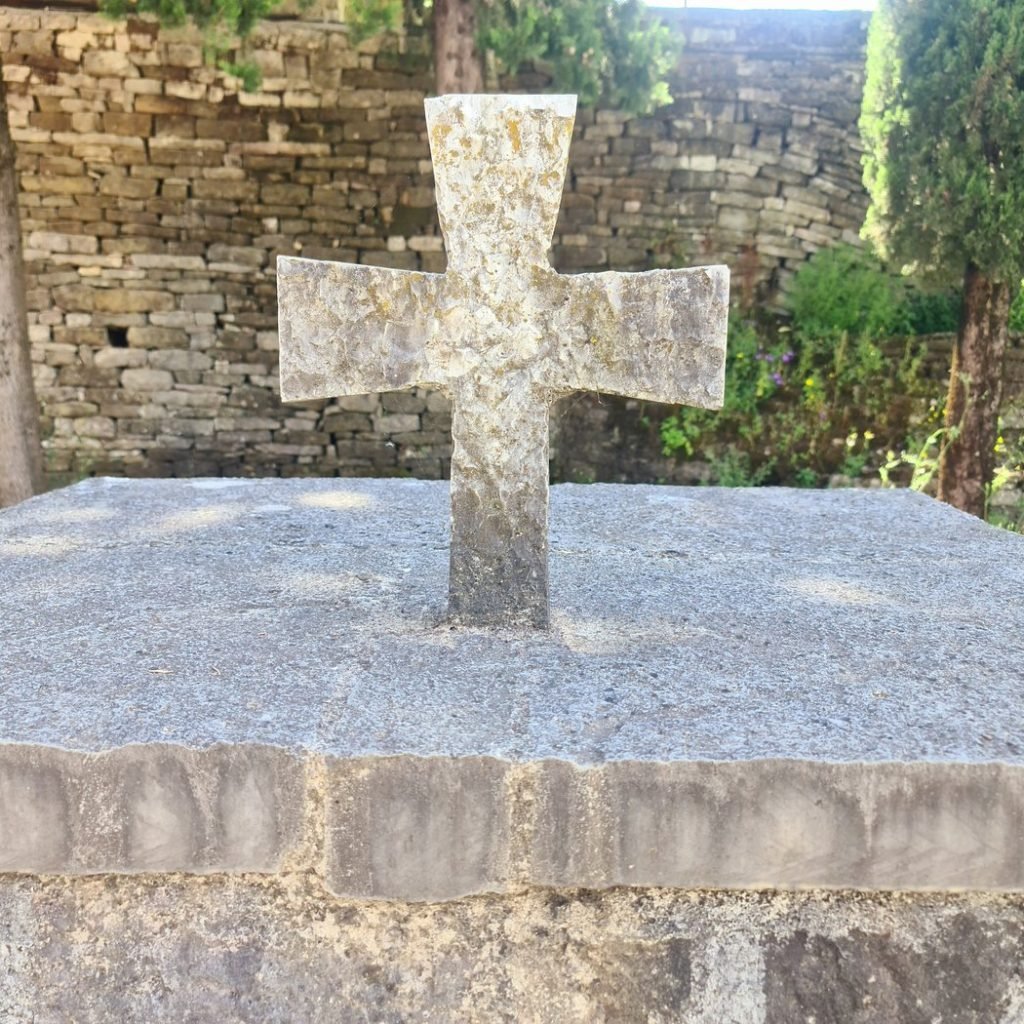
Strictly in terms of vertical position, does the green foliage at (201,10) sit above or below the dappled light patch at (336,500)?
above

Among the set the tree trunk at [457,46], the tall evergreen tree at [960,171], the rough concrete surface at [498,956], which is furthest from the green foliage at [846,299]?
the rough concrete surface at [498,956]

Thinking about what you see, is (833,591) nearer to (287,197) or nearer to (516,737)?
(516,737)

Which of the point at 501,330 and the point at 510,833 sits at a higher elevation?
the point at 501,330

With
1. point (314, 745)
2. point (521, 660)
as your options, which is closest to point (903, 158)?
point (521, 660)

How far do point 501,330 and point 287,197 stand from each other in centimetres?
586

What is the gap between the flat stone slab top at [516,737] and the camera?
4.08ft

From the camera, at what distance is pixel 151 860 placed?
1310 millimetres

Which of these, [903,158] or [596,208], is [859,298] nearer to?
[903,158]

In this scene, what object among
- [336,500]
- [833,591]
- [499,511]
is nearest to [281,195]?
[336,500]

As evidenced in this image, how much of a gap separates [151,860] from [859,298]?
6.69 m

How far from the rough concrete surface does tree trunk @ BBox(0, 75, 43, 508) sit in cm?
468

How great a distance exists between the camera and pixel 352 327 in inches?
69.8

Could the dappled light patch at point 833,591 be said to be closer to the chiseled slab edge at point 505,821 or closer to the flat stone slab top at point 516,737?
the flat stone slab top at point 516,737

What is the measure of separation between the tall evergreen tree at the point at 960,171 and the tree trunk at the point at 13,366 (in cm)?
499
